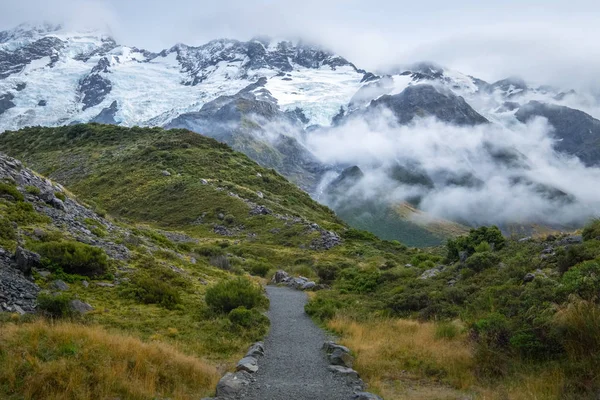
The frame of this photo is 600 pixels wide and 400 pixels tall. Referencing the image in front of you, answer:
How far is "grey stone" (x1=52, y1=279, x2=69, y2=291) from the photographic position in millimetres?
17297

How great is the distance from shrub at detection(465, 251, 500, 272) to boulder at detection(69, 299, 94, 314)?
1746cm

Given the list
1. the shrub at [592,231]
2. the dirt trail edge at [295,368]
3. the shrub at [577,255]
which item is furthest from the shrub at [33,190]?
the shrub at [592,231]

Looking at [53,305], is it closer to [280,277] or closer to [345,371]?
[345,371]

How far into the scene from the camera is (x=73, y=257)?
19.2 metres

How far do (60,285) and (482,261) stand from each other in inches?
748

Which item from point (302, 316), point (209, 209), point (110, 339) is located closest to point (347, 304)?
point (302, 316)

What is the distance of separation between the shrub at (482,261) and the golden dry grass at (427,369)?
657 centimetres

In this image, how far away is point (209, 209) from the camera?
64.7m

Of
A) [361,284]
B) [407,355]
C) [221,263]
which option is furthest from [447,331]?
[221,263]

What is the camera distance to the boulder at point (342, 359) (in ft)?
42.2

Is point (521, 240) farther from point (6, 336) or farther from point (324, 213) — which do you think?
point (324, 213)

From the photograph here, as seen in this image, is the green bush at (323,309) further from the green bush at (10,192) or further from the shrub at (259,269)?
the shrub at (259,269)

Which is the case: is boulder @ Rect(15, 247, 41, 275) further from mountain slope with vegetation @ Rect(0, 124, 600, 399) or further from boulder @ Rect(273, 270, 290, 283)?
boulder @ Rect(273, 270, 290, 283)

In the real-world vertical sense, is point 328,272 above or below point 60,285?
below
